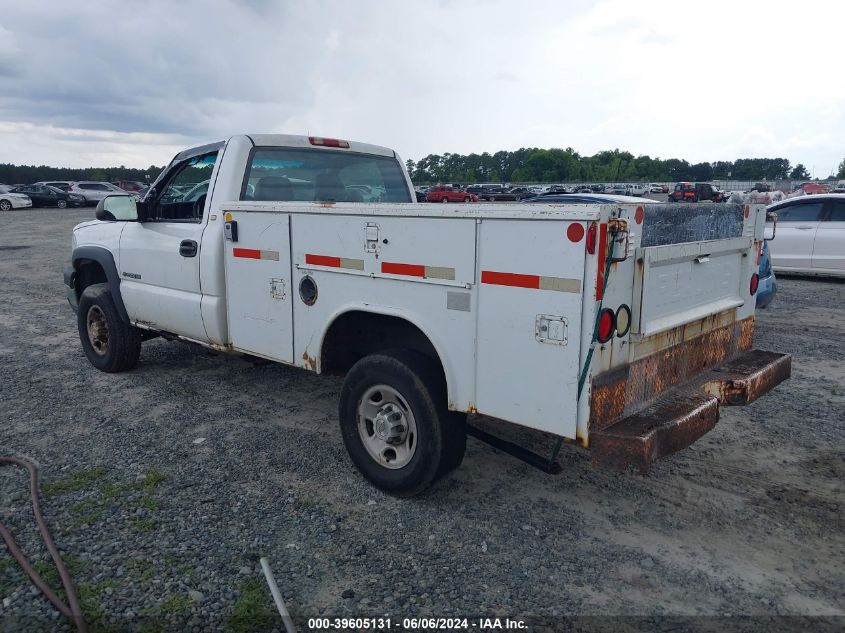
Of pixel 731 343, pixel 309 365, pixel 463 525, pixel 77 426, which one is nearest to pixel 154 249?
pixel 77 426

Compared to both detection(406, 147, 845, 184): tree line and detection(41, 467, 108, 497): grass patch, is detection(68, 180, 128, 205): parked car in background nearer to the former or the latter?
detection(41, 467, 108, 497): grass patch

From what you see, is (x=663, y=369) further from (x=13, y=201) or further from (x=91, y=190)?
(x=91, y=190)

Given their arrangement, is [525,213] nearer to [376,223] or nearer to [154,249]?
[376,223]

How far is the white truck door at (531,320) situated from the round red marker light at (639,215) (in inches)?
15.9

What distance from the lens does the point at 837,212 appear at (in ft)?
39.2

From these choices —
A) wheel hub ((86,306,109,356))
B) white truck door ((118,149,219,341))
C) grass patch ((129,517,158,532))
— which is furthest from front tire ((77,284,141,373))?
grass patch ((129,517,158,532))

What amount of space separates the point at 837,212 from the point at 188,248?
1137cm

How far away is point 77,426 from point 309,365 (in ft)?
7.15

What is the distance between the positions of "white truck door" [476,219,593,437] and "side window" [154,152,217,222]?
2901 mm

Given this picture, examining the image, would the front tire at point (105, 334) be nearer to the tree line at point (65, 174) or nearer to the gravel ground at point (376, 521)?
the gravel ground at point (376, 521)

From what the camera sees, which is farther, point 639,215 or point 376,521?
point 376,521

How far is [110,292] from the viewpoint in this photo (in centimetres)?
638

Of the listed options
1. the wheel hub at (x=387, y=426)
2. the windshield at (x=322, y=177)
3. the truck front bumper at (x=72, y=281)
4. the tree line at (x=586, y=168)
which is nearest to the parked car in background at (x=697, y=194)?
the windshield at (x=322, y=177)

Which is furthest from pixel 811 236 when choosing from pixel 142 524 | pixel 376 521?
pixel 142 524
